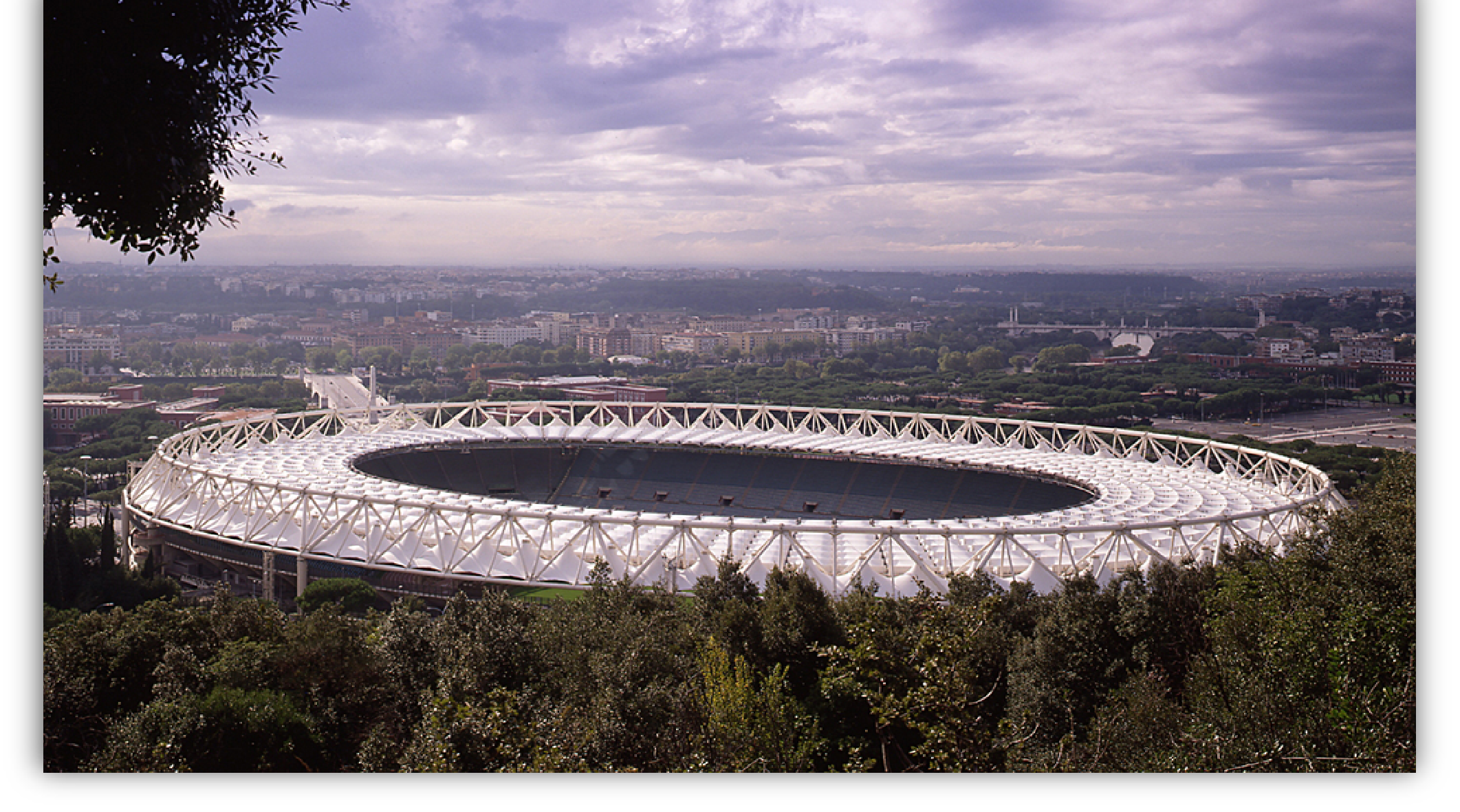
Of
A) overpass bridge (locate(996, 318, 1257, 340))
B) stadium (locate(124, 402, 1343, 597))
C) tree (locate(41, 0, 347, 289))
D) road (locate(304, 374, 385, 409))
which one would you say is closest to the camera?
tree (locate(41, 0, 347, 289))

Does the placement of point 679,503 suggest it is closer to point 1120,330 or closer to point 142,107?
point 142,107

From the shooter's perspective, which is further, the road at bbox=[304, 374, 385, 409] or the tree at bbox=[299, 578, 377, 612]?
the road at bbox=[304, 374, 385, 409]

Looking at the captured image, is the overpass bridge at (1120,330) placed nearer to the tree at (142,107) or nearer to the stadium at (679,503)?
the stadium at (679,503)

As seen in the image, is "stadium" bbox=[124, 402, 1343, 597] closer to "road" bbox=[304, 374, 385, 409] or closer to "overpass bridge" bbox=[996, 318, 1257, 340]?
"road" bbox=[304, 374, 385, 409]

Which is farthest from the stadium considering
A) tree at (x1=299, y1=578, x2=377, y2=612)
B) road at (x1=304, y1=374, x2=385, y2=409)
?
road at (x1=304, y1=374, x2=385, y2=409)

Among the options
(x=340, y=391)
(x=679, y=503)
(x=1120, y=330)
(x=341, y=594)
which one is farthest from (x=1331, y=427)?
(x=340, y=391)

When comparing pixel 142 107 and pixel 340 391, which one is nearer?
pixel 142 107

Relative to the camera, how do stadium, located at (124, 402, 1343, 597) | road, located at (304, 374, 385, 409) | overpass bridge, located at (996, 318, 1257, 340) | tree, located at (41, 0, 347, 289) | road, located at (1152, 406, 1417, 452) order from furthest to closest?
overpass bridge, located at (996, 318, 1257, 340) → road, located at (304, 374, 385, 409) → road, located at (1152, 406, 1417, 452) → stadium, located at (124, 402, 1343, 597) → tree, located at (41, 0, 347, 289)
